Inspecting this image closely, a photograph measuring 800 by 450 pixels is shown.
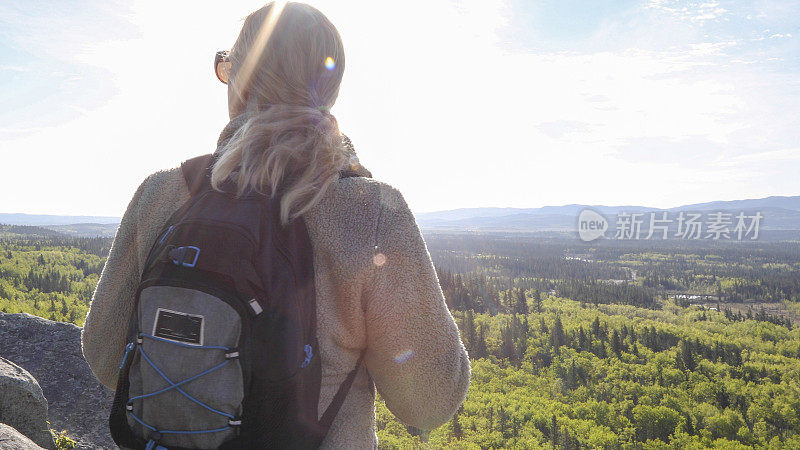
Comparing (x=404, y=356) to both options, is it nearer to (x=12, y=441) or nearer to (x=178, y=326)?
(x=178, y=326)

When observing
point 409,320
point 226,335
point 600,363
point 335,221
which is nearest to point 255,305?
point 226,335

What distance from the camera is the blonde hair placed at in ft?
4.16

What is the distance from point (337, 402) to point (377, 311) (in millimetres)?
322

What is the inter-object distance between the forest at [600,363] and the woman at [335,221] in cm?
3013

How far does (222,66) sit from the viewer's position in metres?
1.63

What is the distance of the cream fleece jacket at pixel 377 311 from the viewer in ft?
4.28

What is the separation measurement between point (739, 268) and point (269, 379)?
656 feet

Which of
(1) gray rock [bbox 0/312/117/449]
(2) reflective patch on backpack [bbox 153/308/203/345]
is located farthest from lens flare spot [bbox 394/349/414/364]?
(1) gray rock [bbox 0/312/117/449]

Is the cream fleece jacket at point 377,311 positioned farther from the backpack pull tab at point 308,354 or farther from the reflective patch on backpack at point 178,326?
the reflective patch on backpack at point 178,326

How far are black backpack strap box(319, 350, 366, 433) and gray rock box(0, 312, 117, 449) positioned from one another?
11.3 m

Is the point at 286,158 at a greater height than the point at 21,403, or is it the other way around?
the point at 286,158

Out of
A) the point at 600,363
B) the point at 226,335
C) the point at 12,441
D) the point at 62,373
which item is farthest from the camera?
the point at 600,363

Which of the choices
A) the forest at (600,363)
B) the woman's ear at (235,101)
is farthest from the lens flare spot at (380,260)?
the forest at (600,363)

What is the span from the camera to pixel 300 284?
1262 mm
